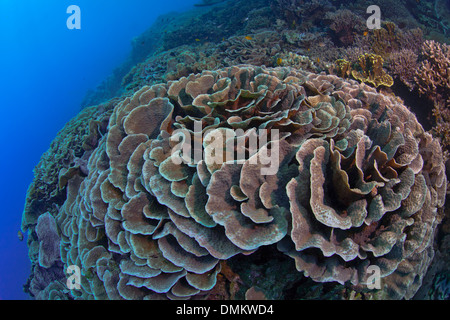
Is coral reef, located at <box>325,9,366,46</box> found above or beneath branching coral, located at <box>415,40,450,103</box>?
above

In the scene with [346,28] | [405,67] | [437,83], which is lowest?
[437,83]

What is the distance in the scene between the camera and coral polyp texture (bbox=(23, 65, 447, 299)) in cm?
206

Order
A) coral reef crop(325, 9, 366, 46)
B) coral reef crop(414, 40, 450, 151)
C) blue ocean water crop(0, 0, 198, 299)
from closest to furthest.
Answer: coral reef crop(414, 40, 450, 151), coral reef crop(325, 9, 366, 46), blue ocean water crop(0, 0, 198, 299)

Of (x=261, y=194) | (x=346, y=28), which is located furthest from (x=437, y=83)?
(x=261, y=194)

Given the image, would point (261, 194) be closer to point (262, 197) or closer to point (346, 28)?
point (262, 197)

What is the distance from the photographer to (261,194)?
6.97 feet

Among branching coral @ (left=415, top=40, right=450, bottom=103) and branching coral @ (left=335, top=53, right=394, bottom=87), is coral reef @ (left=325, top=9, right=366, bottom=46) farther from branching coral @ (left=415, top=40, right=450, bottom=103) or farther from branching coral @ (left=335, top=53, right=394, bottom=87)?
branching coral @ (left=415, top=40, right=450, bottom=103)

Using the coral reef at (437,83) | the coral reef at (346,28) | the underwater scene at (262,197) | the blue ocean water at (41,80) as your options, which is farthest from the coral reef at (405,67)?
the blue ocean water at (41,80)

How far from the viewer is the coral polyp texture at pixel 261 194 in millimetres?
2064

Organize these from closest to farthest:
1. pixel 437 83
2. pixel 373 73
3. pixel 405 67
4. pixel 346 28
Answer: pixel 437 83, pixel 373 73, pixel 405 67, pixel 346 28

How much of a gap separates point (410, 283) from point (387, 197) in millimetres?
958

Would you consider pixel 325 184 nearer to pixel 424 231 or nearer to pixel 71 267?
pixel 424 231

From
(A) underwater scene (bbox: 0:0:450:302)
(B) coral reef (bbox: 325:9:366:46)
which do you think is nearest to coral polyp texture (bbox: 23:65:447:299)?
(A) underwater scene (bbox: 0:0:450:302)
